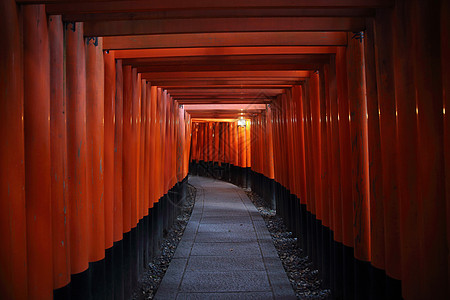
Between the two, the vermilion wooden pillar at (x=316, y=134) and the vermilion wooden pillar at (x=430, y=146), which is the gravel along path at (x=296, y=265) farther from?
the vermilion wooden pillar at (x=430, y=146)

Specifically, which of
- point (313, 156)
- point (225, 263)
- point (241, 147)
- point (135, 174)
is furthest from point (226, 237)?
point (241, 147)

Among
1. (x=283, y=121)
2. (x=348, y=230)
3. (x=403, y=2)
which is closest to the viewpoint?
(x=403, y=2)

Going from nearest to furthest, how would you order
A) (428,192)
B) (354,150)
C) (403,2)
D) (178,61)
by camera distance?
(428,192), (403,2), (354,150), (178,61)

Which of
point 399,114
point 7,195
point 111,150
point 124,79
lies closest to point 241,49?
point 124,79

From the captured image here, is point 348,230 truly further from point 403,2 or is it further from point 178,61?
point 178,61

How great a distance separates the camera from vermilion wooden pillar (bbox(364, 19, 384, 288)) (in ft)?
8.93

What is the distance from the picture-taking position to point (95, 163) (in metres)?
3.26

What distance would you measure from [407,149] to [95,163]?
9.17ft

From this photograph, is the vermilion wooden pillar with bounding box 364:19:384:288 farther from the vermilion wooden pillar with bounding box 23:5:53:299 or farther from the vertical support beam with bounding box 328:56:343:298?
the vermilion wooden pillar with bounding box 23:5:53:299

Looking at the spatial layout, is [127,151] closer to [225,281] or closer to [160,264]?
[225,281]

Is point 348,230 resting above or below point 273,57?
below

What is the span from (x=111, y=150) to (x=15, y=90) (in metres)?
1.61

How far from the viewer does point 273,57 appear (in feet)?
13.6

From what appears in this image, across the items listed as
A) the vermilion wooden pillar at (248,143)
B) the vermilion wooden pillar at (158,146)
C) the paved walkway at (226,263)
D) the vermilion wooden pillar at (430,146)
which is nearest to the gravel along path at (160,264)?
the paved walkway at (226,263)
